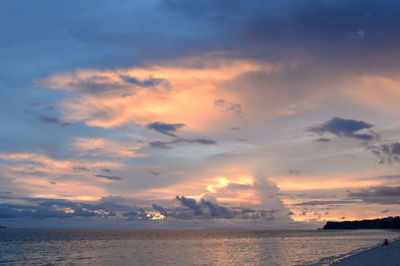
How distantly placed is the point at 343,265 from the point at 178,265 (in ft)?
98.8

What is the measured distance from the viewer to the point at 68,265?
72.2 meters

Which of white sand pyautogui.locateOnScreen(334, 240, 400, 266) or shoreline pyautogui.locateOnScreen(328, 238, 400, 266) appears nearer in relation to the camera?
white sand pyautogui.locateOnScreen(334, 240, 400, 266)

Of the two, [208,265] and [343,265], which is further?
[208,265]

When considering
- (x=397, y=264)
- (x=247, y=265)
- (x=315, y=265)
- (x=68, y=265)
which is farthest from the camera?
(x=68, y=265)

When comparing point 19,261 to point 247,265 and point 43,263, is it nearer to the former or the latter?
point 43,263

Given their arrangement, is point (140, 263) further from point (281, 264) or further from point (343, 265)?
point (343, 265)

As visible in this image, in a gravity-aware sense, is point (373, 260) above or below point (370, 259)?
above

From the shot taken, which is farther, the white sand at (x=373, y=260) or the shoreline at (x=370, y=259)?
the shoreline at (x=370, y=259)

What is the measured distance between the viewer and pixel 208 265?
68.9 metres

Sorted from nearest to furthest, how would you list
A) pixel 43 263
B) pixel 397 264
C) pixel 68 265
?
pixel 397 264, pixel 68 265, pixel 43 263

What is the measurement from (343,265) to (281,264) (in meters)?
15.8

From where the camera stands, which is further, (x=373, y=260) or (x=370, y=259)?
(x=370, y=259)

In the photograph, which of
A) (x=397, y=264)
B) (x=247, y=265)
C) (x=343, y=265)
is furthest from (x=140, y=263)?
(x=397, y=264)

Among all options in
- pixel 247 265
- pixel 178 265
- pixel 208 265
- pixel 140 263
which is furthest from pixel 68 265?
pixel 247 265
